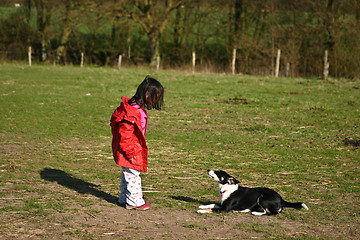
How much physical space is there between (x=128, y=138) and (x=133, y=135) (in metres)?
0.12

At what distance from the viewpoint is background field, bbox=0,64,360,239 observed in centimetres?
530

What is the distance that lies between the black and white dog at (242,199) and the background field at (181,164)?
12 centimetres

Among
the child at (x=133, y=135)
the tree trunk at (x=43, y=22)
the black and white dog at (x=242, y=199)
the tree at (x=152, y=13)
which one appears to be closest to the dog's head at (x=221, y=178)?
the black and white dog at (x=242, y=199)

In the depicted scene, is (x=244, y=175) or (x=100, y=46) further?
(x=100, y=46)

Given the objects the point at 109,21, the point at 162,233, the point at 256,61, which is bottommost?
the point at 162,233

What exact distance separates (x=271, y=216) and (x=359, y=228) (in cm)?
107

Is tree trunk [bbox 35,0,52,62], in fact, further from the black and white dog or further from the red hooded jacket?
the black and white dog

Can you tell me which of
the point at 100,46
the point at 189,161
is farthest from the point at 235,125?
the point at 100,46

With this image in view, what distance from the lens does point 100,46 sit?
4747 cm

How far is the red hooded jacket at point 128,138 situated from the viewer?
565 cm

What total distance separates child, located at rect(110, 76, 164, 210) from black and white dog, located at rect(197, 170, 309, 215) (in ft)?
2.97

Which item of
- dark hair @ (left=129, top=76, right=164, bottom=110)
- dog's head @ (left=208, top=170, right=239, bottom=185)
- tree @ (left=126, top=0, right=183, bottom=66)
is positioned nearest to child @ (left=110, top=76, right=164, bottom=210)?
dark hair @ (left=129, top=76, right=164, bottom=110)

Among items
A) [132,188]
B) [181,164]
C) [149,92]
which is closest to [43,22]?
[181,164]

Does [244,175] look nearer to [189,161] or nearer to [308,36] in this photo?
[189,161]
